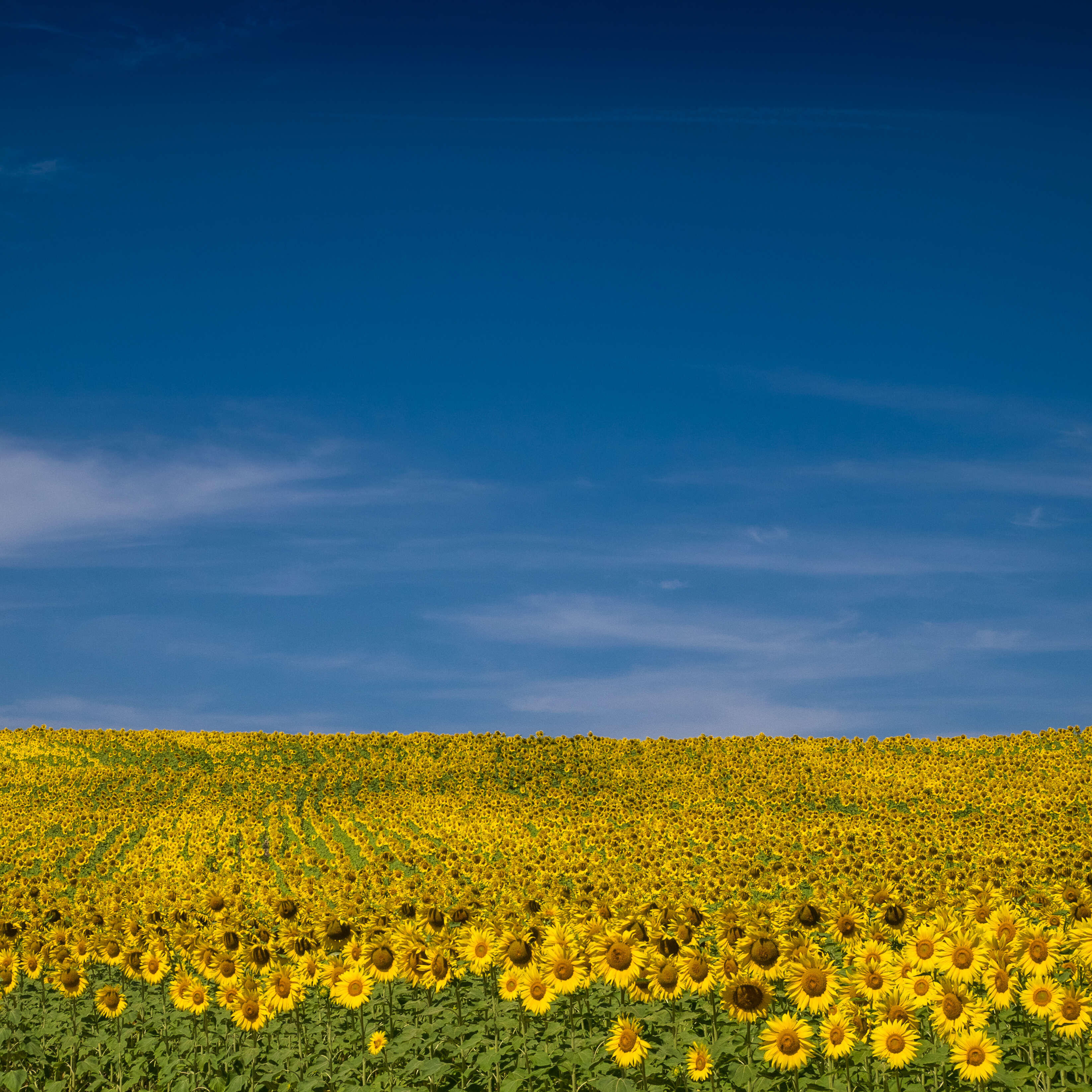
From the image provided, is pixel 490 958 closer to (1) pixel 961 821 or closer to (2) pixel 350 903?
(2) pixel 350 903

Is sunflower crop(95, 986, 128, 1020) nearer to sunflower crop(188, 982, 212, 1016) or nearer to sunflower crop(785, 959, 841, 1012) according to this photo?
sunflower crop(188, 982, 212, 1016)

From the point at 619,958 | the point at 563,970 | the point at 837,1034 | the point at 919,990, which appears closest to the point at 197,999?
the point at 563,970

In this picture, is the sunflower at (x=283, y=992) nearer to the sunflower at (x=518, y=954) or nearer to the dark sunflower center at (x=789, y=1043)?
the sunflower at (x=518, y=954)

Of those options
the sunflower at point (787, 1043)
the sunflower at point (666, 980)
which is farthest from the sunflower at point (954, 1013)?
the sunflower at point (666, 980)

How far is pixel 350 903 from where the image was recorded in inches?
460

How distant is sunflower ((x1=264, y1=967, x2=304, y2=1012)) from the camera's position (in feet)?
30.3

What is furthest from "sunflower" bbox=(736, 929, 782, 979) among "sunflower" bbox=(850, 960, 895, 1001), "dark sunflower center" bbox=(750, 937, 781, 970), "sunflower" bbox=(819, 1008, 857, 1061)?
"sunflower" bbox=(850, 960, 895, 1001)

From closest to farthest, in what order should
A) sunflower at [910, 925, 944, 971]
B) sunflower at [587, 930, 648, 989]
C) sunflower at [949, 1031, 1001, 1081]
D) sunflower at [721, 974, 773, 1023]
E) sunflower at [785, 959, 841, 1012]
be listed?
sunflower at [949, 1031, 1001, 1081] → sunflower at [721, 974, 773, 1023] → sunflower at [785, 959, 841, 1012] → sunflower at [910, 925, 944, 971] → sunflower at [587, 930, 648, 989]

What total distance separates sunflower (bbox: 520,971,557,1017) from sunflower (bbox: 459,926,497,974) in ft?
2.16

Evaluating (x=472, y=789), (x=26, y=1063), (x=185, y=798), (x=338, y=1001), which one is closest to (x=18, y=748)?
(x=185, y=798)

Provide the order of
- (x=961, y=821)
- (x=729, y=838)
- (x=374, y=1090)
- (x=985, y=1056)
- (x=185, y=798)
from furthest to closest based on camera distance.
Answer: (x=185, y=798) → (x=961, y=821) → (x=729, y=838) → (x=374, y=1090) → (x=985, y=1056)

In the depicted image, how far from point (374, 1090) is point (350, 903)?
3.43 m

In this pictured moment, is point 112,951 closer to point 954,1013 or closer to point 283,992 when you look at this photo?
point 283,992

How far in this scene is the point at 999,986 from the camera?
6895 mm
